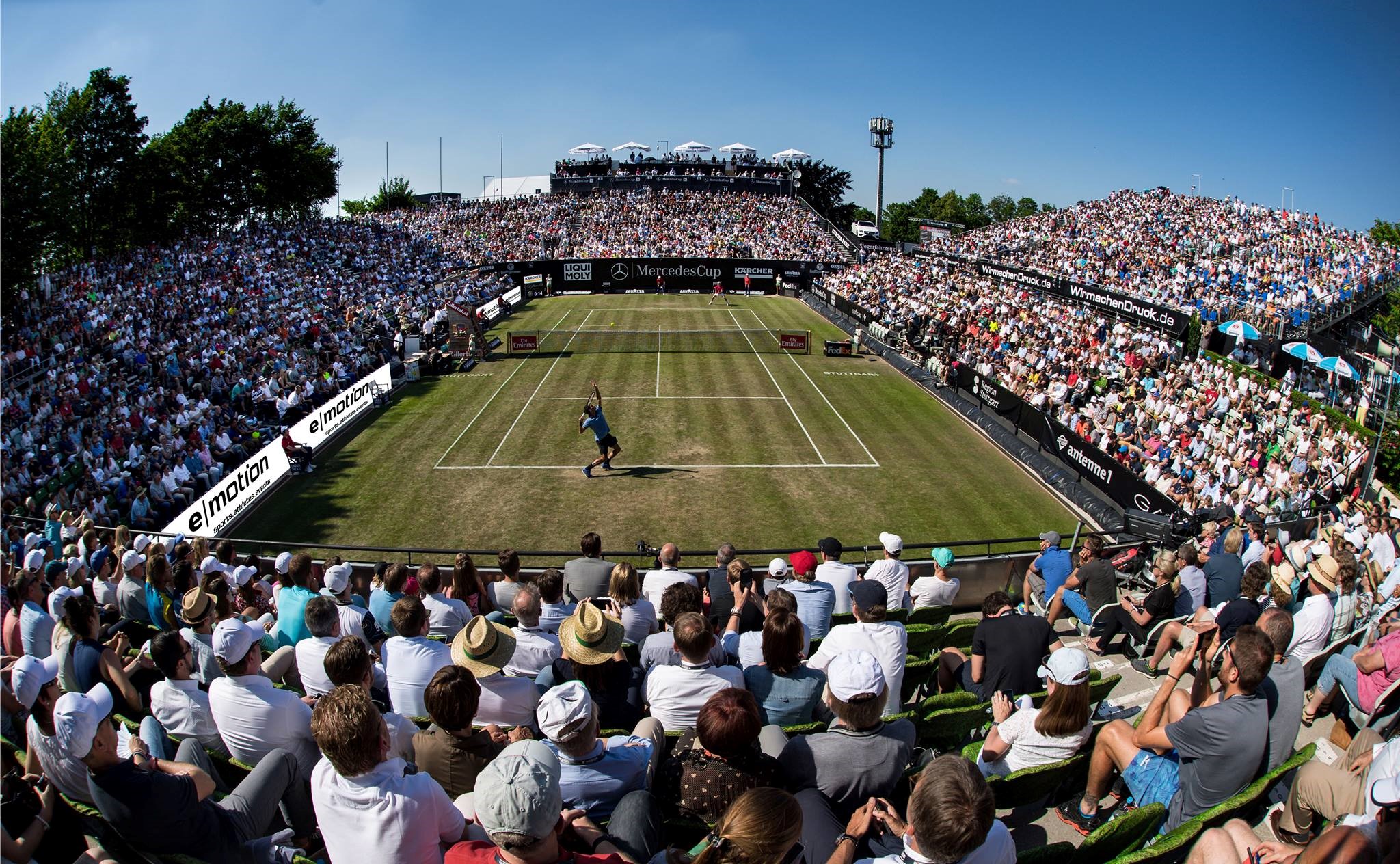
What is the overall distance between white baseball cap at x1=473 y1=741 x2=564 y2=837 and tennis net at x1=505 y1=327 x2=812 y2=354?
36.3 meters

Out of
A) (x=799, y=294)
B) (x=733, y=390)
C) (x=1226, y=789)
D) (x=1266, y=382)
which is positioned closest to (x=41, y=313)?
(x=733, y=390)

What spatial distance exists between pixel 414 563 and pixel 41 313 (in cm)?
2220

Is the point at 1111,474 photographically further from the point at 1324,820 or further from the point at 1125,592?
the point at 1324,820

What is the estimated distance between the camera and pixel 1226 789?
17.0 ft

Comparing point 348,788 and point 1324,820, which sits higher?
point 348,788

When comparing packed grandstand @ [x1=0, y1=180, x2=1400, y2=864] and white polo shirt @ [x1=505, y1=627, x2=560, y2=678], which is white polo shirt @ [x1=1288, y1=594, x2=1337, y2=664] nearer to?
packed grandstand @ [x1=0, y1=180, x2=1400, y2=864]

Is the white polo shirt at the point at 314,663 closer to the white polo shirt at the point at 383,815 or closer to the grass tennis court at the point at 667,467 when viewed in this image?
the white polo shirt at the point at 383,815

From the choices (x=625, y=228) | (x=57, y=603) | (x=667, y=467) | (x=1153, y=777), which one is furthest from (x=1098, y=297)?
(x=625, y=228)

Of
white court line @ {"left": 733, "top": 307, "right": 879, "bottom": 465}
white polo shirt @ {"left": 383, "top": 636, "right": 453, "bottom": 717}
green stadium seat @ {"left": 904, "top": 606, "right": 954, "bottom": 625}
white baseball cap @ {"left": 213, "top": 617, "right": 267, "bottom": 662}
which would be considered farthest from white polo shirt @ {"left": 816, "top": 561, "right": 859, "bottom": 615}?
white court line @ {"left": 733, "top": 307, "right": 879, "bottom": 465}

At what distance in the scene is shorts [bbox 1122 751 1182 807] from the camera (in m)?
5.43

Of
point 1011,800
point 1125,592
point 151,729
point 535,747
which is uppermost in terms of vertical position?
point 535,747

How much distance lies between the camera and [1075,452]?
21.9 metres

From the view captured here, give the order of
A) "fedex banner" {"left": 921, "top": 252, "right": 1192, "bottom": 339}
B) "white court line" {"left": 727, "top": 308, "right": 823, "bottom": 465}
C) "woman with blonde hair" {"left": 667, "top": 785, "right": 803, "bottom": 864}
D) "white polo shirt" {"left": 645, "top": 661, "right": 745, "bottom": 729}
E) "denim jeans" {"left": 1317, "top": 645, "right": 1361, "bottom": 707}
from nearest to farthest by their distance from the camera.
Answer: "woman with blonde hair" {"left": 667, "top": 785, "right": 803, "bottom": 864} → "white polo shirt" {"left": 645, "top": 661, "right": 745, "bottom": 729} → "denim jeans" {"left": 1317, "top": 645, "right": 1361, "bottom": 707} → "white court line" {"left": 727, "top": 308, "right": 823, "bottom": 465} → "fedex banner" {"left": 921, "top": 252, "right": 1192, "bottom": 339}

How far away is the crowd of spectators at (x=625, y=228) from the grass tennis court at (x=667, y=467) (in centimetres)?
3492
